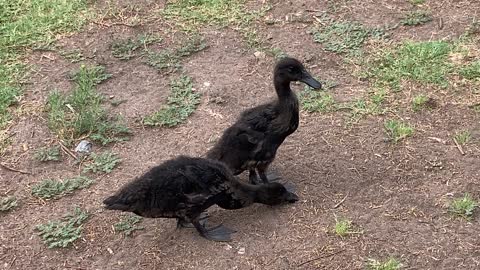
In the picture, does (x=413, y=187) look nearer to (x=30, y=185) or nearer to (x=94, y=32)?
(x=30, y=185)

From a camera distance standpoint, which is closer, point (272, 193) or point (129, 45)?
point (272, 193)

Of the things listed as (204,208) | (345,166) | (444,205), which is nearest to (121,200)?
(204,208)

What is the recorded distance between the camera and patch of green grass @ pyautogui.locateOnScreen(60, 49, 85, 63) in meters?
7.06

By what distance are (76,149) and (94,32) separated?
76.7 inches

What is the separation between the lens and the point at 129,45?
7.19 metres

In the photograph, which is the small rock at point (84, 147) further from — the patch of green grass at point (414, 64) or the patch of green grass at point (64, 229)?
the patch of green grass at point (414, 64)

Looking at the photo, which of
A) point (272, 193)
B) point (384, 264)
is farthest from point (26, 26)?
point (384, 264)

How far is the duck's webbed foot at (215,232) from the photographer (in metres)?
4.93

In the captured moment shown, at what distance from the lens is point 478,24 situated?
7.08 metres

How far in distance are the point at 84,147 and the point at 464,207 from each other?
3.06m

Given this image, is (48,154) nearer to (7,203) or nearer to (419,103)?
(7,203)

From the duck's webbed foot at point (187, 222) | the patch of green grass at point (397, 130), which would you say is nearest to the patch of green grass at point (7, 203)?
the duck's webbed foot at point (187, 222)

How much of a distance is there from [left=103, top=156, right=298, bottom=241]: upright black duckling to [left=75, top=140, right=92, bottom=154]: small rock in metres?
1.25

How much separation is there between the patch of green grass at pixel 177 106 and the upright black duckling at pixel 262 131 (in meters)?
0.98
